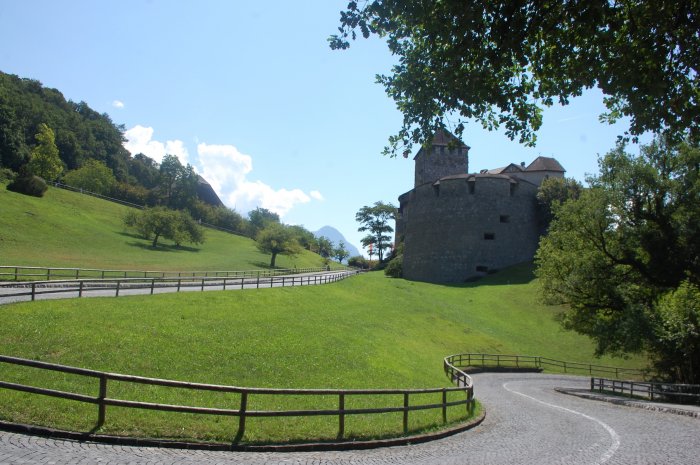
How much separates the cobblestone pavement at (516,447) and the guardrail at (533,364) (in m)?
14.1

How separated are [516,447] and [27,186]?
7036 centimetres

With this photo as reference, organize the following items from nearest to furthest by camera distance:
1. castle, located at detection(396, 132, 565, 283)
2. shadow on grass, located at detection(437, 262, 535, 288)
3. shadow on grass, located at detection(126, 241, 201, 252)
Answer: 1. shadow on grass, located at detection(437, 262, 535, 288)
2. shadow on grass, located at detection(126, 241, 201, 252)
3. castle, located at detection(396, 132, 565, 283)

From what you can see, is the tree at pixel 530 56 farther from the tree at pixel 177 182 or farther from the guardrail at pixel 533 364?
the tree at pixel 177 182

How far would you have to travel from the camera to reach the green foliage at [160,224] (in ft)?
217

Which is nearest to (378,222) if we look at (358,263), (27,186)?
(358,263)

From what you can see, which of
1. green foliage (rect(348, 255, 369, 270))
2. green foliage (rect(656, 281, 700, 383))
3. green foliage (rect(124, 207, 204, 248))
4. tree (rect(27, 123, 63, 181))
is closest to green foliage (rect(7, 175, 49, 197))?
green foliage (rect(124, 207, 204, 248))

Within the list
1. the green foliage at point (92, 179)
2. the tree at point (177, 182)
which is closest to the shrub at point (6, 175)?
the green foliage at point (92, 179)

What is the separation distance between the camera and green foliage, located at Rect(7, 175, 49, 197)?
63.1 meters

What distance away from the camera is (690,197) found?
2319 centimetres

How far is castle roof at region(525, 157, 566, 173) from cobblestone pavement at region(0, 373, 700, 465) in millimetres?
69162

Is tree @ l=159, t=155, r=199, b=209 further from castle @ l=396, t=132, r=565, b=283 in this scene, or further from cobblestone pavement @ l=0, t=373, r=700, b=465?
cobblestone pavement @ l=0, t=373, r=700, b=465

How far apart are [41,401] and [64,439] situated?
1.97 metres

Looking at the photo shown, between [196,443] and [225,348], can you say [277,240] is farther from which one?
[196,443]

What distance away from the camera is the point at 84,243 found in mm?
53688
